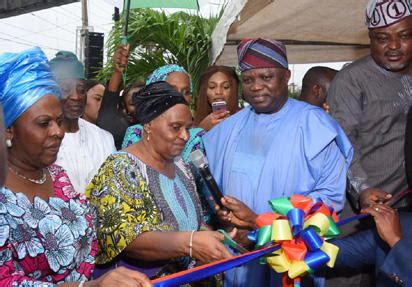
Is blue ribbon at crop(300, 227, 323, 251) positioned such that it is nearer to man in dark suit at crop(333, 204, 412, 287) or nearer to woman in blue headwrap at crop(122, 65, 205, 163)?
man in dark suit at crop(333, 204, 412, 287)

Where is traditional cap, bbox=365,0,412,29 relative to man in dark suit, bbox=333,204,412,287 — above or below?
above

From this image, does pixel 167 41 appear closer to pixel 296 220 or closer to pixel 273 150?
pixel 273 150

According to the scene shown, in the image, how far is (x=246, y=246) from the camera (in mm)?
3385

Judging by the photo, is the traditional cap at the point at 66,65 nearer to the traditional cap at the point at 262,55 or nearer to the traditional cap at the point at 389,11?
the traditional cap at the point at 262,55

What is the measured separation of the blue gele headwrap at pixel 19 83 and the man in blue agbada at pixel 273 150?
1.48m

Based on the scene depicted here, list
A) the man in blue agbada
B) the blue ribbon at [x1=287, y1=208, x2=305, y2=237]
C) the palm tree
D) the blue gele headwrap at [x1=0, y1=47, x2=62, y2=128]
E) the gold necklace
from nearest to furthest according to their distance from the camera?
1. the blue gele headwrap at [x1=0, y1=47, x2=62, y2=128]
2. the gold necklace
3. the blue ribbon at [x1=287, y1=208, x2=305, y2=237]
4. the man in blue agbada
5. the palm tree

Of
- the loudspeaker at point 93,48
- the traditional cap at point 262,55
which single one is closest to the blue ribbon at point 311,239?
the traditional cap at point 262,55

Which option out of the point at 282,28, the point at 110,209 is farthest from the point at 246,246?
the point at 282,28

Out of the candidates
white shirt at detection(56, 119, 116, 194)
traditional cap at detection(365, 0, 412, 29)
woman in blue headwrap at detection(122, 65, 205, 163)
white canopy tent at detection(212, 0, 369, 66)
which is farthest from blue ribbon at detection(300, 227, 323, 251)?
white canopy tent at detection(212, 0, 369, 66)

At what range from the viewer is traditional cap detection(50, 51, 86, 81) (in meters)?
4.26

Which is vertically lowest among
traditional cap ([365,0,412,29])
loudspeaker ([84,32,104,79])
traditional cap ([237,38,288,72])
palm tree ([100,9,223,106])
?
loudspeaker ([84,32,104,79])

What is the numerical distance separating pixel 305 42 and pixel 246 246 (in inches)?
171

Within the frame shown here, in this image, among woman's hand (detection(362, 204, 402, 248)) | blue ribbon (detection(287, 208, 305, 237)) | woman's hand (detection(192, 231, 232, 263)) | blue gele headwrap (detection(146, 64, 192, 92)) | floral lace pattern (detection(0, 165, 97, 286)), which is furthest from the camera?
blue gele headwrap (detection(146, 64, 192, 92))

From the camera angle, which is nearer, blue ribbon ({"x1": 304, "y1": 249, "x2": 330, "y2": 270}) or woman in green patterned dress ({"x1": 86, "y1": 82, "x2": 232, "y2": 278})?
blue ribbon ({"x1": 304, "y1": 249, "x2": 330, "y2": 270})
